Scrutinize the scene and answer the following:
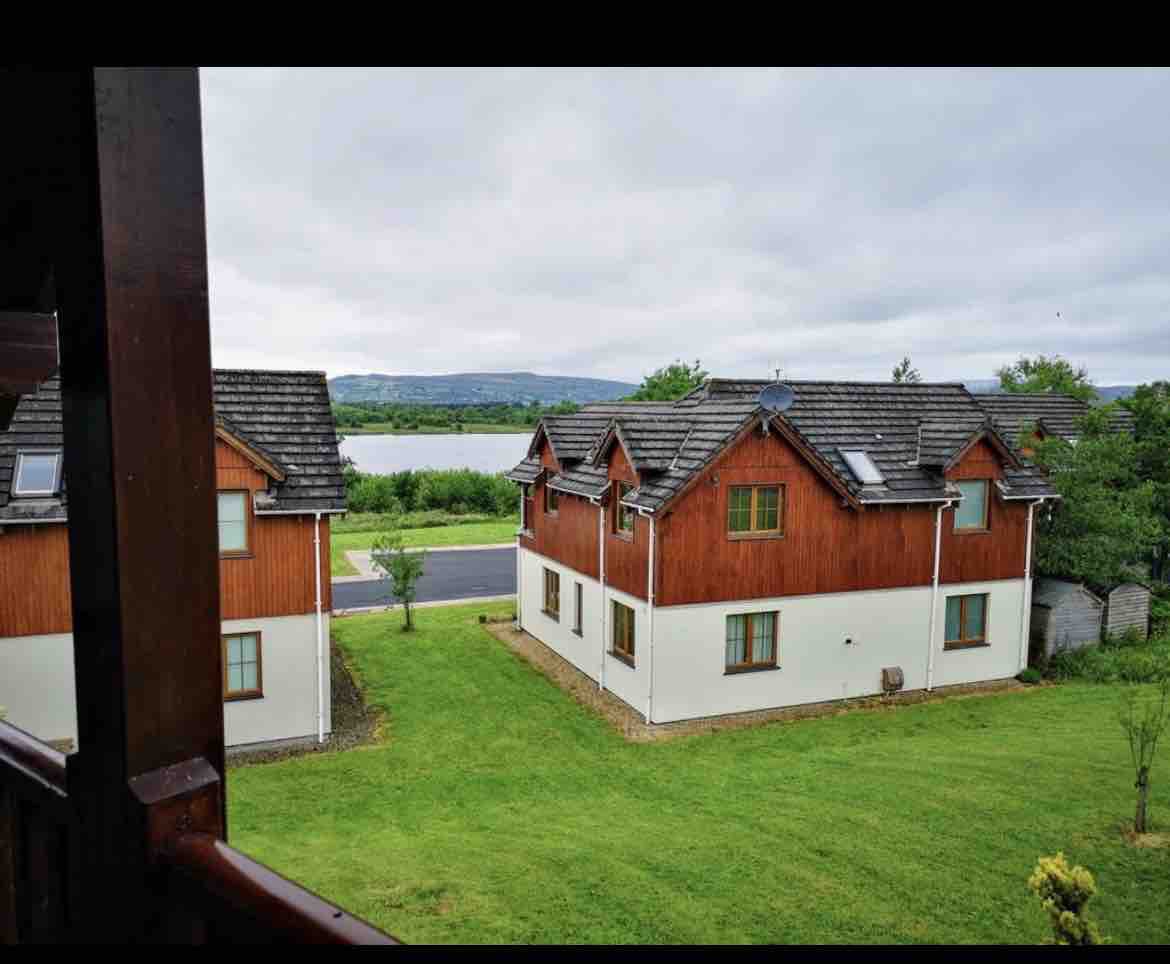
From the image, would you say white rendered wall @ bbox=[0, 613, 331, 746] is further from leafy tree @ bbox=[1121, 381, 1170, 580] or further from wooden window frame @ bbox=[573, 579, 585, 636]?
leafy tree @ bbox=[1121, 381, 1170, 580]

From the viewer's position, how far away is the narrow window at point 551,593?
58.4 feet

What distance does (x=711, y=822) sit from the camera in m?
9.45

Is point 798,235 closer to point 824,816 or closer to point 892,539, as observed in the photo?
point 892,539

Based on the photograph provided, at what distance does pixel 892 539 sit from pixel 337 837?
10.9 meters

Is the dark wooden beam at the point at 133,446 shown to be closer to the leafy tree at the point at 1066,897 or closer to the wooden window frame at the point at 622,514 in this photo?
the leafy tree at the point at 1066,897

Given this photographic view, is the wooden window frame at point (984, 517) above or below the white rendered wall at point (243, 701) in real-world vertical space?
above

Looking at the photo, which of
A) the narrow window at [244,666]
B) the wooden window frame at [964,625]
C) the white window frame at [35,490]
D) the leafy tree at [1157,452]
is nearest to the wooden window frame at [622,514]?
the narrow window at [244,666]

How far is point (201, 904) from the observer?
145 centimetres

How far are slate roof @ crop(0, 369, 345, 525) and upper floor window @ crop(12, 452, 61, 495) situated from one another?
0.11m

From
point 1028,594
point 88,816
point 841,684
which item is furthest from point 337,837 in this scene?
point 1028,594

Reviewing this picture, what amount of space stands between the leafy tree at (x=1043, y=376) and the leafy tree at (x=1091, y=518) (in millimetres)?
15120

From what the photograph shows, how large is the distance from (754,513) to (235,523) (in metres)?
8.51

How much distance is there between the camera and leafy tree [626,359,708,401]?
118 feet
